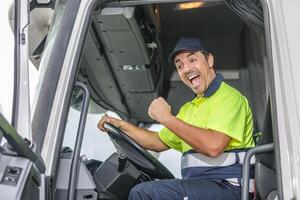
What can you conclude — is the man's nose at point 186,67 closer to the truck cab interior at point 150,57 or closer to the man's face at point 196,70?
the man's face at point 196,70

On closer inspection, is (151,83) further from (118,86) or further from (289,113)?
(289,113)

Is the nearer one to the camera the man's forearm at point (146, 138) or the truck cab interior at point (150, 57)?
the truck cab interior at point (150, 57)

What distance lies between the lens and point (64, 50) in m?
2.45

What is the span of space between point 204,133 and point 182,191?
1.01 ft

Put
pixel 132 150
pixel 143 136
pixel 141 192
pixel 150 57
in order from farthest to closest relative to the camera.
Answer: pixel 150 57 → pixel 143 136 → pixel 132 150 → pixel 141 192

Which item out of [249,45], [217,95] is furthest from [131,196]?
[249,45]

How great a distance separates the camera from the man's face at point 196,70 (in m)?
3.13

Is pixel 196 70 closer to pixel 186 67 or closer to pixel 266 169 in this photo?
pixel 186 67

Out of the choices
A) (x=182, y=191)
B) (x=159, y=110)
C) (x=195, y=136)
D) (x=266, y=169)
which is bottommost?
(x=182, y=191)

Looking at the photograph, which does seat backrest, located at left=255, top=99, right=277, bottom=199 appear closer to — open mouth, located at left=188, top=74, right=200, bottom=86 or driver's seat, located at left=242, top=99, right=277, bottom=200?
driver's seat, located at left=242, top=99, right=277, bottom=200

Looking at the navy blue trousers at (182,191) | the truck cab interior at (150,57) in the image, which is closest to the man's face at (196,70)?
the truck cab interior at (150,57)

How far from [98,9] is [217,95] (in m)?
0.79

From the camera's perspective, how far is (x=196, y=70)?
3143 mm

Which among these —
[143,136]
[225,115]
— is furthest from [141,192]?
[143,136]
